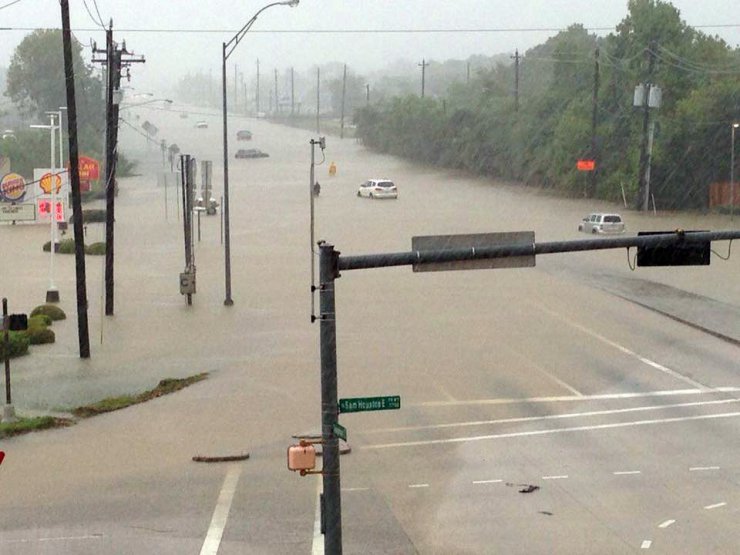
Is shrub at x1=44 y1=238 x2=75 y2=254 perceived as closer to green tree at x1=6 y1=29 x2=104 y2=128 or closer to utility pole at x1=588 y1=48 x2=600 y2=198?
utility pole at x1=588 y1=48 x2=600 y2=198

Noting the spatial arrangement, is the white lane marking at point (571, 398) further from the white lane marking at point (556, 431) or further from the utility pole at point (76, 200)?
the utility pole at point (76, 200)

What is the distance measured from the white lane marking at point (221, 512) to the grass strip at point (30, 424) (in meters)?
5.33

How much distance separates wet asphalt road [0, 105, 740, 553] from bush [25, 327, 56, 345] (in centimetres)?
62

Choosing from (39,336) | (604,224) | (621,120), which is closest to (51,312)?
(39,336)

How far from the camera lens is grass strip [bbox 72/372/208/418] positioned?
86.9 ft

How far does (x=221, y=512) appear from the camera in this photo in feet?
61.0

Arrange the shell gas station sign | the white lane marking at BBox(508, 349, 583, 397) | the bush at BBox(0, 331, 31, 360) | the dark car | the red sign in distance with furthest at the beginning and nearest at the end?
the dark car < the red sign in distance < the shell gas station sign < the bush at BBox(0, 331, 31, 360) < the white lane marking at BBox(508, 349, 583, 397)

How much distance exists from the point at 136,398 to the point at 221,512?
31.1 ft

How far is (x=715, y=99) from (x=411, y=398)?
5397 cm

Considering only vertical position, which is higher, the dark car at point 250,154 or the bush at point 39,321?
the dark car at point 250,154

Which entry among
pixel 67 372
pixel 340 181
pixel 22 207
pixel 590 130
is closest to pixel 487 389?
pixel 67 372

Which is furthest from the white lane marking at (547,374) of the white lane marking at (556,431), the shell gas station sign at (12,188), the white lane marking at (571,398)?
the shell gas station sign at (12,188)

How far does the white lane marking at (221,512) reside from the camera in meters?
17.0

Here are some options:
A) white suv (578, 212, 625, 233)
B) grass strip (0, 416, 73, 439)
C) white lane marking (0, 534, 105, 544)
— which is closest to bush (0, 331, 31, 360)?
grass strip (0, 416, 73, 439)
